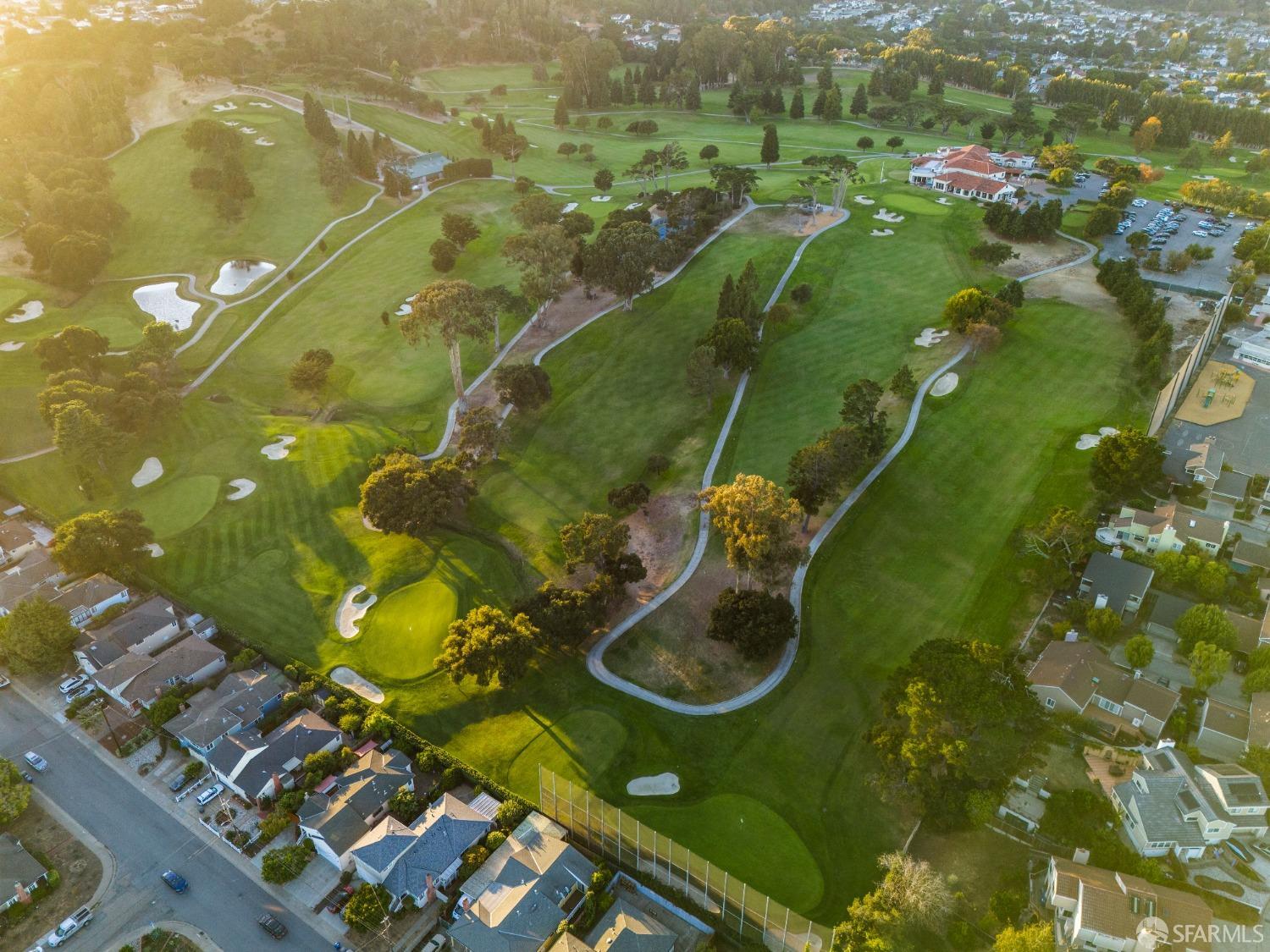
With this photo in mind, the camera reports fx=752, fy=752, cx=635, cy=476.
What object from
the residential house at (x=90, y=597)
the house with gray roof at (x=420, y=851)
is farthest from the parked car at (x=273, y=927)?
the residential house at (x=90, y=597)

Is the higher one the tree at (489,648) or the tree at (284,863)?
the tree at (489,648)

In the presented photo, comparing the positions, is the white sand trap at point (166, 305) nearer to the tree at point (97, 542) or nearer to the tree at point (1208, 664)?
the tree at point (97, 542)

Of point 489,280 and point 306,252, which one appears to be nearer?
point 489,280

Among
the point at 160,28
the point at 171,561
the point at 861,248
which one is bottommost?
the point at 171,561

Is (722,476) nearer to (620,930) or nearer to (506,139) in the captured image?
(620,930)

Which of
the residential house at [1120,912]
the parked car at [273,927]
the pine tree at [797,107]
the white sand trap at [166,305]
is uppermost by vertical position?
the pine tree at [797,107]

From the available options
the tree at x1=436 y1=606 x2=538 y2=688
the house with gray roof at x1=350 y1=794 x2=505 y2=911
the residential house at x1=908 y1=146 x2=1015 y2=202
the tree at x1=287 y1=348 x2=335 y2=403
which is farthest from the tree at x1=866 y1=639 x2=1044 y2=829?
the residential house at x1=908 y1=146 x2=1015 y2=202

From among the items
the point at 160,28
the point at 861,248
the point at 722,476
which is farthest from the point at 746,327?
the point at 160,28

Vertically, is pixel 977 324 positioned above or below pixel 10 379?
above
